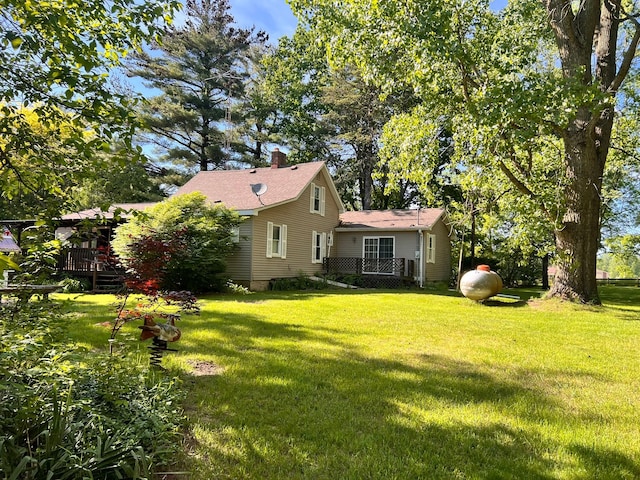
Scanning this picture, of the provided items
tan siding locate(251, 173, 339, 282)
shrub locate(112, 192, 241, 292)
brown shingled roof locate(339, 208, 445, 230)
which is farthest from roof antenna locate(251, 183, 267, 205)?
brown shingled roof locate(339, 208, 445, 230)

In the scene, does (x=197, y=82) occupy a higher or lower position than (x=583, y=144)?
higher

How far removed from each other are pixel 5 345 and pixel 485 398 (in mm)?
3971

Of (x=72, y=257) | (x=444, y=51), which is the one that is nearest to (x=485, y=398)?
(x=444, y=51)

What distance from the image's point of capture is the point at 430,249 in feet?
71.2

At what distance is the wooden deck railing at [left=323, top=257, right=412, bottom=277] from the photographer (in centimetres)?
1977

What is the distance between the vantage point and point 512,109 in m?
9.54

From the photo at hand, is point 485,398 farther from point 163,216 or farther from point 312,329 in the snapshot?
point 163,216

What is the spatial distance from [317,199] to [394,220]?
4.40m

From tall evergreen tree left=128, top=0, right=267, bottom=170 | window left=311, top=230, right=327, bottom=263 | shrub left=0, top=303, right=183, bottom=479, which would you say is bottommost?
shrub left=0, top=303, right=183, bottom=479

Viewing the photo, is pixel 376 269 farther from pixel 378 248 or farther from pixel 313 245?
pixel 313 245

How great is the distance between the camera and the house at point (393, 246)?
20188mm

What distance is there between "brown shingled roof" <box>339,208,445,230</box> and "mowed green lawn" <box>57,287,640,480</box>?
490 inches

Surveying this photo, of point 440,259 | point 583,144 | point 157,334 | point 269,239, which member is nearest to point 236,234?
point 269,239

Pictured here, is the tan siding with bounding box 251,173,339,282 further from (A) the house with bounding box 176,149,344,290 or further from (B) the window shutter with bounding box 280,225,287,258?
(B) the window shutter with bounding box 280,225,287,258
